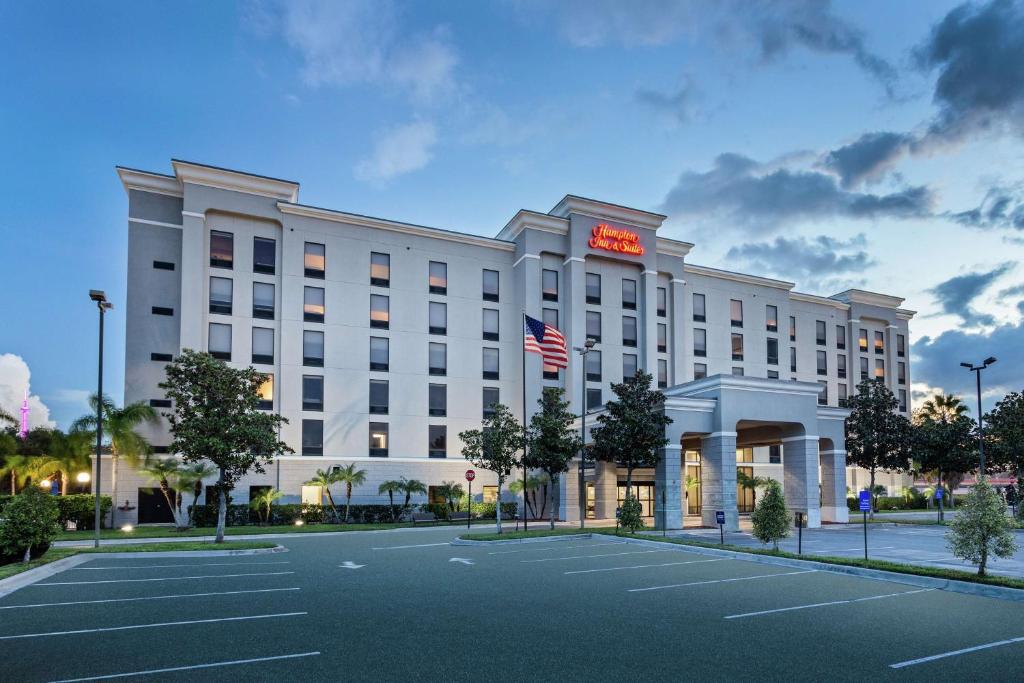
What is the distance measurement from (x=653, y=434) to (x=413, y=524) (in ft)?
49.6

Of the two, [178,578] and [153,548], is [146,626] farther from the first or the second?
[153,548]

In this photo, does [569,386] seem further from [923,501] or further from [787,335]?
[923,501]

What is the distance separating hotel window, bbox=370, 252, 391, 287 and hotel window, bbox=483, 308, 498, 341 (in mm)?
7503

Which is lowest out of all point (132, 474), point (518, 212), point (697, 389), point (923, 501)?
point (923, 501)

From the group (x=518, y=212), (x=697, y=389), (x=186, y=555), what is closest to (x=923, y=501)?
(x=697, y=389)

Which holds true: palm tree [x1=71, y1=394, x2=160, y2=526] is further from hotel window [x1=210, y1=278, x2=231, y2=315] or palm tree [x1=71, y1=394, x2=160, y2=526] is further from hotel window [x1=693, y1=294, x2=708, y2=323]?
hotel window [x1=693, y1=294, x2=708, y2=323]

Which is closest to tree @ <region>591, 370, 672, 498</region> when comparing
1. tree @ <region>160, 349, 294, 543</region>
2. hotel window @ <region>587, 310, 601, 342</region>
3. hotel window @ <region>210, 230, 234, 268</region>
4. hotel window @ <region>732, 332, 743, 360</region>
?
hotel window @ <region>587, 310, 601, 342</region>

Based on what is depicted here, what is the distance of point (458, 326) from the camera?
48875mm

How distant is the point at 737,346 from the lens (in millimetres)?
59625

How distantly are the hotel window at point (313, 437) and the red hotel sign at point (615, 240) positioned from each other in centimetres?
2328

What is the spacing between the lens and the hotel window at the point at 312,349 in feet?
145

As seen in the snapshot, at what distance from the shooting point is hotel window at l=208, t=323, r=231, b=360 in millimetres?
42250

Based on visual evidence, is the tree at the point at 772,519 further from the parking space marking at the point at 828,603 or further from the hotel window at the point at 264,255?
the hotel window at the point at 264,255

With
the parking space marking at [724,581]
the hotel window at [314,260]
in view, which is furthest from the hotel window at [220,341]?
the parking space marking at [724,581]
